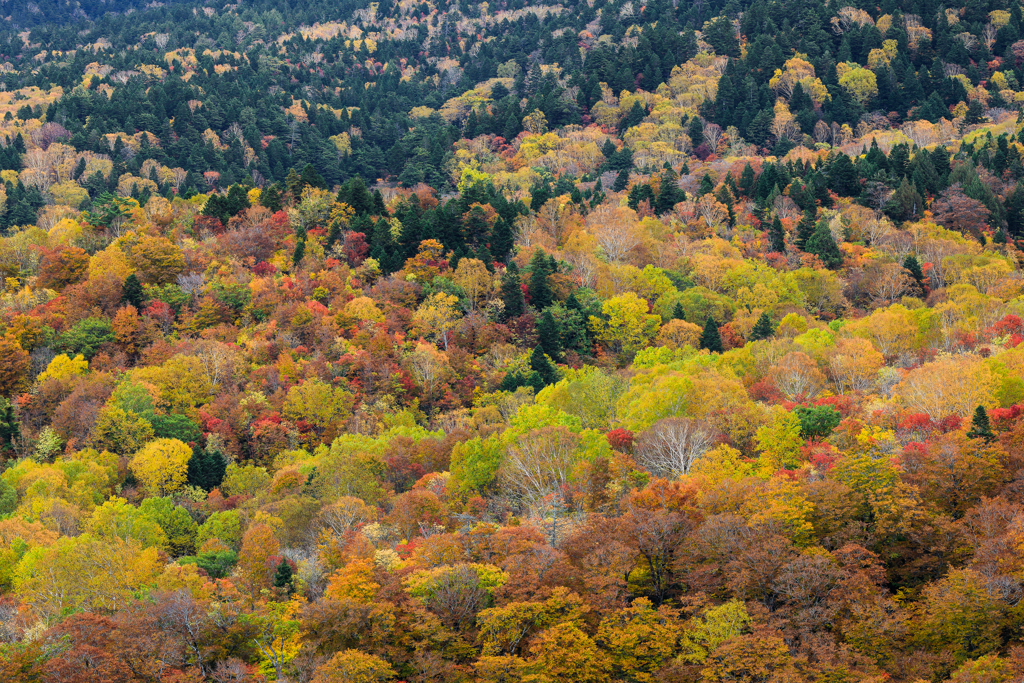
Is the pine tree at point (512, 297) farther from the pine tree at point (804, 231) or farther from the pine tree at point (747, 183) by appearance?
the pine tree at point (747, 183)

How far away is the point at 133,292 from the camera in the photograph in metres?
91.8

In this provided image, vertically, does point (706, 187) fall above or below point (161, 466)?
above

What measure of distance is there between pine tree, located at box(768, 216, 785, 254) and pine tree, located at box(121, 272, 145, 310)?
214 feet

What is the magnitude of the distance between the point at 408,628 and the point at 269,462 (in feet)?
116

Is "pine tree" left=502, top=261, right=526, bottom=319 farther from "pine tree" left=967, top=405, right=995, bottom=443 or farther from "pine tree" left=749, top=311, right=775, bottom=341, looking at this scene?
"pine tree" left=967, top=405, right=995, bottom=443

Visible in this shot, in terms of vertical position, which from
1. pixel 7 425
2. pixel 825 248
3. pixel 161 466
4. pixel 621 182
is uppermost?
pixel 7 425

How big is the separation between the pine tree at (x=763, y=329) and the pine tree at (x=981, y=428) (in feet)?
117

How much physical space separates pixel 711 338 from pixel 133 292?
5430 cm

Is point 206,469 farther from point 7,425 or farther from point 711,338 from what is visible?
point 711,338

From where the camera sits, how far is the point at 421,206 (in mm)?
110000

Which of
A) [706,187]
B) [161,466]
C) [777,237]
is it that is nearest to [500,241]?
[777,237]

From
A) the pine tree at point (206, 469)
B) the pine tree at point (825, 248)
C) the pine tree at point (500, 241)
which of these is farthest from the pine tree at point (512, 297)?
the pine tree at point (825, 248)

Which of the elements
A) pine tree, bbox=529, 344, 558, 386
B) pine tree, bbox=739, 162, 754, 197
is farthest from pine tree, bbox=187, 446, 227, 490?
pine tree, bbox=739, 162, 754, 197

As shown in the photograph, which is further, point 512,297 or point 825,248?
point 825,248
